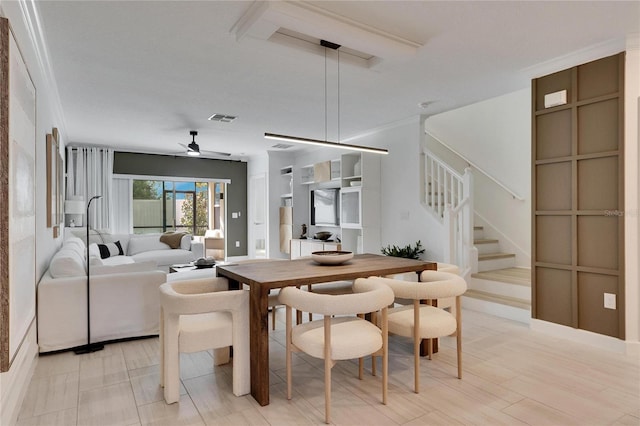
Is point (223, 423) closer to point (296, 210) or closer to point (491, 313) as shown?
point (491, 313)

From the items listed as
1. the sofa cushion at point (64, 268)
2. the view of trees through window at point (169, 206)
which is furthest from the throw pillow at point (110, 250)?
the sofa cushion at point (64, 268)

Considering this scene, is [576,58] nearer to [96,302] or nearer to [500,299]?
[500,299]

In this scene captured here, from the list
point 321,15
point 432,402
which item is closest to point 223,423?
point 432,402

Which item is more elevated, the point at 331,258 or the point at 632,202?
the point at 632,202

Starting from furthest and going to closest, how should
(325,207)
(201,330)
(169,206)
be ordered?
(169,206)
(325,207)
(201,330)

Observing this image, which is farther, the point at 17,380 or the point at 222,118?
the point at 222,118

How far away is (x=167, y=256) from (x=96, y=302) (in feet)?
12.2

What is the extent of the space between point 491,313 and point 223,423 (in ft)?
10.9

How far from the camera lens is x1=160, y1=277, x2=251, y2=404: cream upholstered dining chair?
7.56 feet

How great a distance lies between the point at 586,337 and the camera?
330cm

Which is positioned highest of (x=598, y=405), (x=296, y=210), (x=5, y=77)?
(x=5, y=77)

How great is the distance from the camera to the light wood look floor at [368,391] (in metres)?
2.16

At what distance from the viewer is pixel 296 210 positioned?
786cm

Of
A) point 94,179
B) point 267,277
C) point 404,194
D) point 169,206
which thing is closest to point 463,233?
point 404,194
